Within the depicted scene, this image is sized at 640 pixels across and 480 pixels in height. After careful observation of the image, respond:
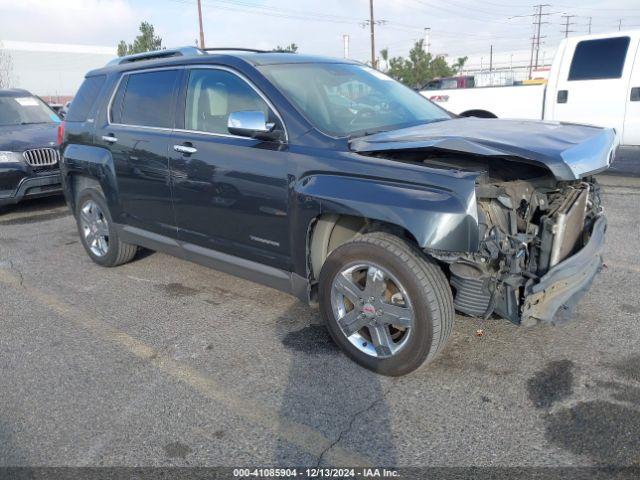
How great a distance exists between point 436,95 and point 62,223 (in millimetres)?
7701

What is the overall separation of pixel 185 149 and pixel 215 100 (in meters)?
0.43

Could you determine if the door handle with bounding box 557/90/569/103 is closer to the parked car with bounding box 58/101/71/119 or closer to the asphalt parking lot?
the asphalt parking lot

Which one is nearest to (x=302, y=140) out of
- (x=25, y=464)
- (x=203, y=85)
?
(x=203, y=85)

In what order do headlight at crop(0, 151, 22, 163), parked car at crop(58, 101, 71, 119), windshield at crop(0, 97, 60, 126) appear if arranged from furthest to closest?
windshield at crop(0, 97, 60, 126) → headlight at crop(0, 151, 22, 163) → parked car at crop(58, 101, 71, 119)

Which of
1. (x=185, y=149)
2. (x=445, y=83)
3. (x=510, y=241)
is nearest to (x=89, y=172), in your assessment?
(x=185, y=149)

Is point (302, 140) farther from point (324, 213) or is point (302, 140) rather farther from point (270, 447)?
point (270, 447)

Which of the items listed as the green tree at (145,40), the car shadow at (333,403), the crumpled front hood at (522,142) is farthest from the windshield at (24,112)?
the green tree at (145,40)

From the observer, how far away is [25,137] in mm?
7969

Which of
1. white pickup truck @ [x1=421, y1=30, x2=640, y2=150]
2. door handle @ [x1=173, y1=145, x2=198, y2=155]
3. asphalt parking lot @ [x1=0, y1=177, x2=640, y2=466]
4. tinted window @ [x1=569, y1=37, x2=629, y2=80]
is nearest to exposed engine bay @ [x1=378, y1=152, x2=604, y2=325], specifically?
asphalt parking lot @ [x1=0, y1=177, x2=640, y2=466]

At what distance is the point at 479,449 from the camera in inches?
100

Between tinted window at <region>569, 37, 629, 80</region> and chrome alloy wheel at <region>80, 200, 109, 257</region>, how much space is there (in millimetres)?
7540

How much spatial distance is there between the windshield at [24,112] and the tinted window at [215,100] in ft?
20.1

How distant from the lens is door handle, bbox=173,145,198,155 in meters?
3.94

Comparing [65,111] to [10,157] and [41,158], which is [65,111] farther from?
[10,157]
